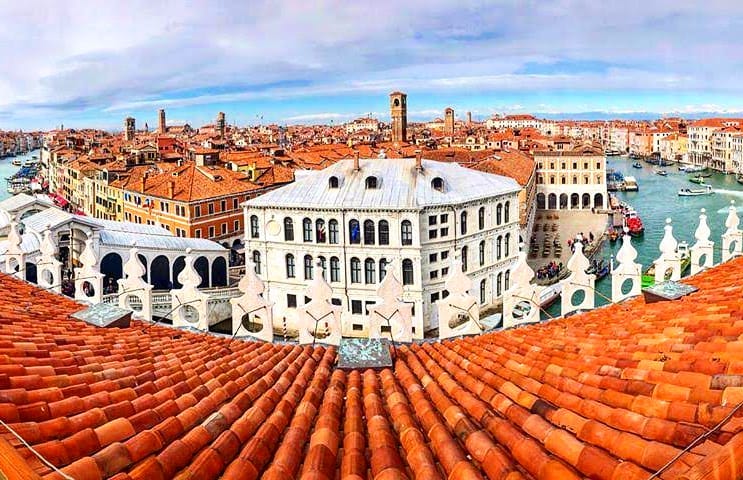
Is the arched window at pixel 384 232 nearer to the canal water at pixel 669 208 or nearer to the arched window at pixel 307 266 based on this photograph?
the arched window at pixel 307 266

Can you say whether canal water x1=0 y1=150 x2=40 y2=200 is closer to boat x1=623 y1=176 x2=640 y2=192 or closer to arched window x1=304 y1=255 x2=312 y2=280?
arched window x1=304 y1=255 x2=312 y2=280

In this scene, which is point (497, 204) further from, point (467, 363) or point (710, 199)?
point (710, 199)

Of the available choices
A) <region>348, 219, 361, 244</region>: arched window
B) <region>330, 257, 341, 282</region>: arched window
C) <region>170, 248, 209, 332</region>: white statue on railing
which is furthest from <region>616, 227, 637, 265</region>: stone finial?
<region>330, 257, 341, 282</region>: arched window

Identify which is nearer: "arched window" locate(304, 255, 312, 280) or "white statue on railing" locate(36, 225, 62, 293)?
"white statue on railing" locate(36, 225, 62, 293)

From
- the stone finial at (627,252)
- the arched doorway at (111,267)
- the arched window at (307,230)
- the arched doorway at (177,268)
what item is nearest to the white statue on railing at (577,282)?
the stone finial at (627,252)

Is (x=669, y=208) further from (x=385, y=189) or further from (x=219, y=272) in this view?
(x=219, y=272)

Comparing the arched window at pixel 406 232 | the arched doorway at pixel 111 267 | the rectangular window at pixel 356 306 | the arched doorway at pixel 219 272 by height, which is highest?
the arched window at pixel 406 232
